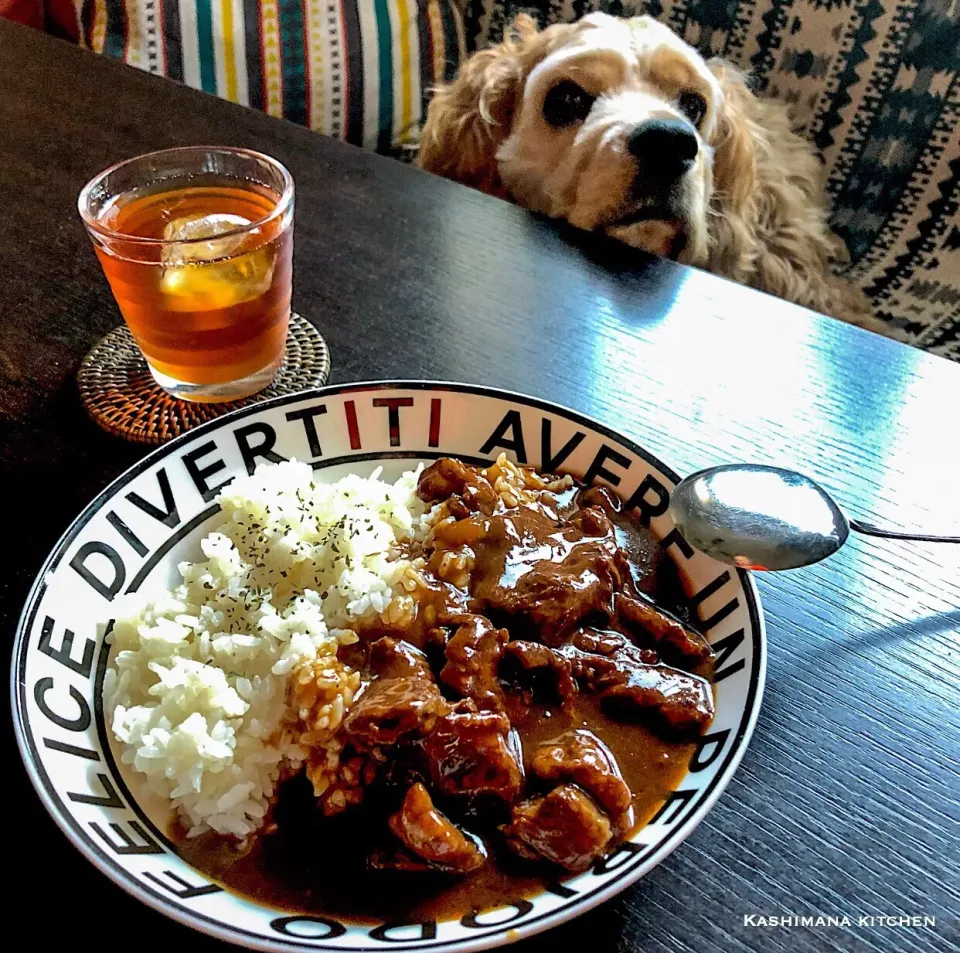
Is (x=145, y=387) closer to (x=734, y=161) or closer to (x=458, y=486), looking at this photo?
(x=458, y=486)

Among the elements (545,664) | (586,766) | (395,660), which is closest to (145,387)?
(395,660)

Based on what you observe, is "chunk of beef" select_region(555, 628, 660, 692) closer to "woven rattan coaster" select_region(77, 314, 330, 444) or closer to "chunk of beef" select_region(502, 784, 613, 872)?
"chunk of beef" select_region(502, 784, 613, 872)

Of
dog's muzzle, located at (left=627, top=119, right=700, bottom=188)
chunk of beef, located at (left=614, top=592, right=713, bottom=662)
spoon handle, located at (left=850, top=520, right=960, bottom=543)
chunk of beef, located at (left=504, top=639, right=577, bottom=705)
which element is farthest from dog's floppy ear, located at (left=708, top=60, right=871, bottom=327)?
chunk of beef, located at (left=504, top=639, right=577, bottom=705)

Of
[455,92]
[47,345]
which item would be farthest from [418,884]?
[455,92]

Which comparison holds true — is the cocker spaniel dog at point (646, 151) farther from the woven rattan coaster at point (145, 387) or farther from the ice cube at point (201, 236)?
the ice cube at point (201, 236)

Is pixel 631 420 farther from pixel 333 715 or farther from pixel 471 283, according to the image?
pixel 333 715

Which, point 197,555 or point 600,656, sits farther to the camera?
point 197,555
